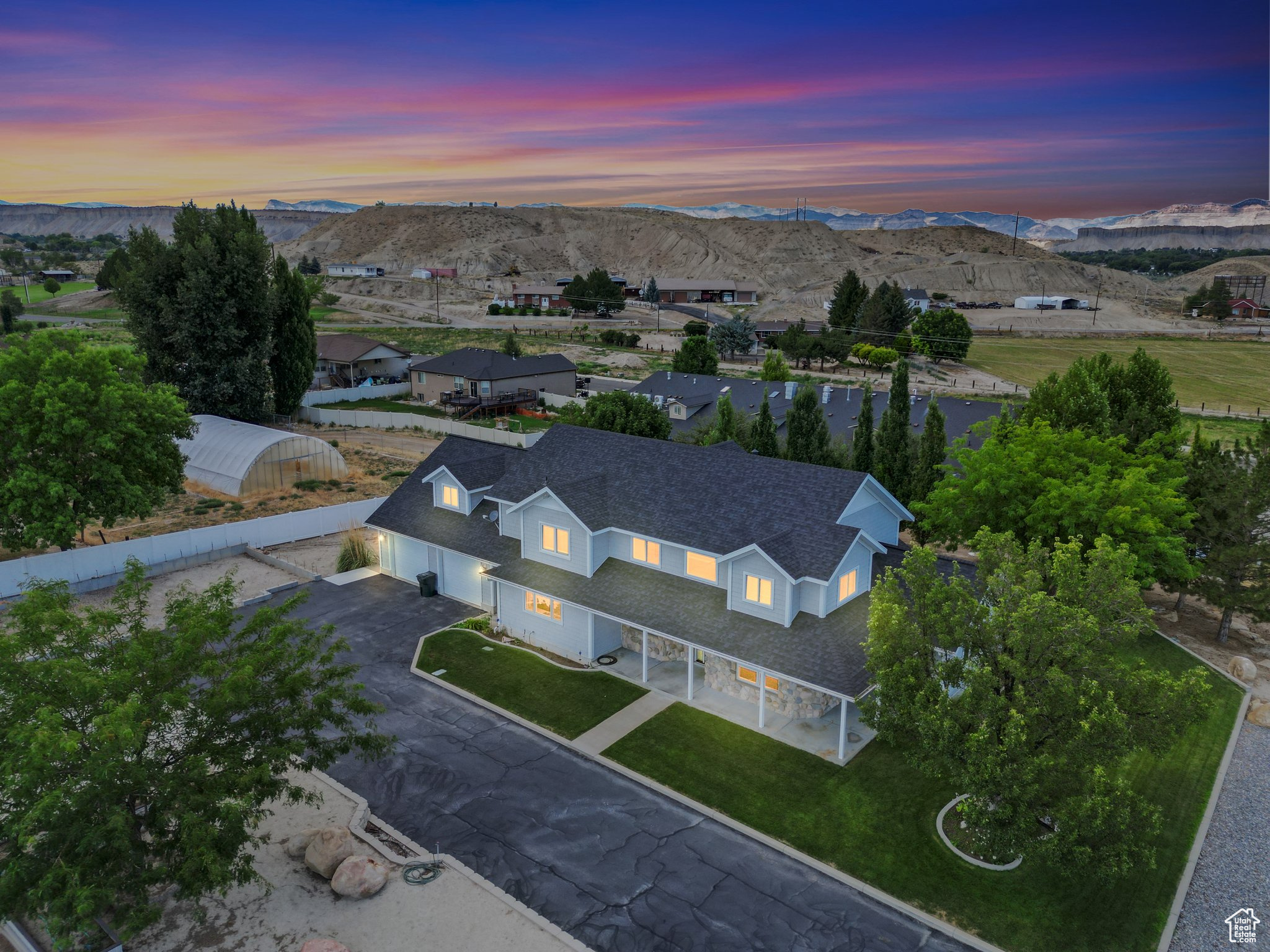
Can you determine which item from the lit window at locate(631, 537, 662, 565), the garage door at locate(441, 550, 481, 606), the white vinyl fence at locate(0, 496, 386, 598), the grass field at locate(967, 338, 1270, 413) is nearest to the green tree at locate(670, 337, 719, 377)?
the grass field at locate(967, 338, 1270, 413)

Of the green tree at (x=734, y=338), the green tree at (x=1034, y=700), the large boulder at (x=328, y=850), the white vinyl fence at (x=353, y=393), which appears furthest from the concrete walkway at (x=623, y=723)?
the green tree at (x=734, y=338)

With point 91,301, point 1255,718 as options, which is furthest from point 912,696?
point 91,301

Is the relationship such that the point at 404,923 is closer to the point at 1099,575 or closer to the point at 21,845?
the point at 21,845

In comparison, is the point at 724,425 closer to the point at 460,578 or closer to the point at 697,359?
the point at 460,578

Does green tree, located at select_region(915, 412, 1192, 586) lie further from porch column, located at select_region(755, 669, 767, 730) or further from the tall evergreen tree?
the tall evergreen tree

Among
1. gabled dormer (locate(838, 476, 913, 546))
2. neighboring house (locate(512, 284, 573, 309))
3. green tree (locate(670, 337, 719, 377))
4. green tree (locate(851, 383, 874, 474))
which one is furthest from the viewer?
neighboring house (locate(512, 284, 573, 309))

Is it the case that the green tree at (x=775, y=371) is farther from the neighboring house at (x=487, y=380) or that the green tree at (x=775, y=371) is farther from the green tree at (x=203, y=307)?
the green tree at (x=203, y=307)
